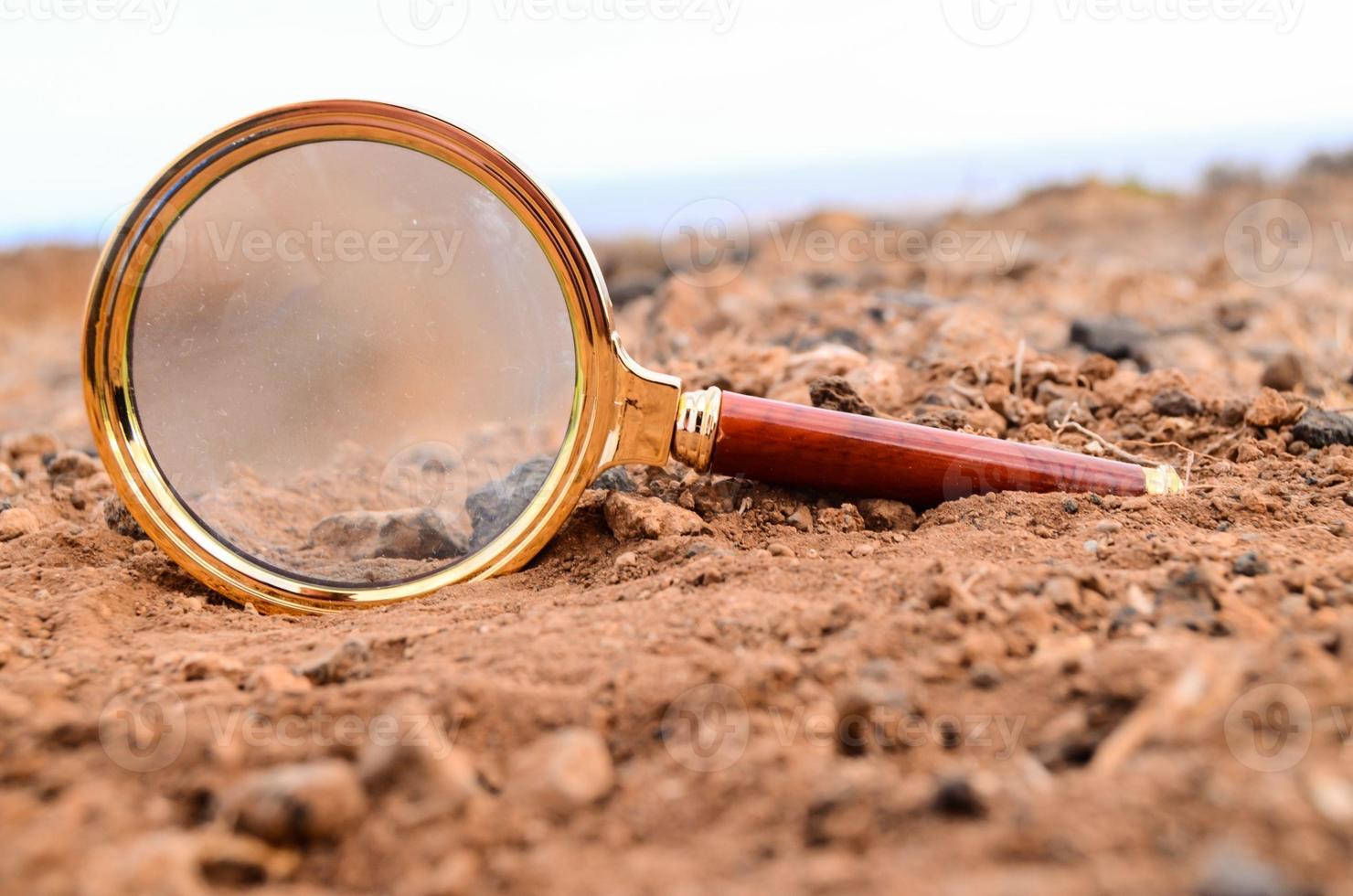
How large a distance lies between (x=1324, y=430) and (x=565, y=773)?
7.59ft

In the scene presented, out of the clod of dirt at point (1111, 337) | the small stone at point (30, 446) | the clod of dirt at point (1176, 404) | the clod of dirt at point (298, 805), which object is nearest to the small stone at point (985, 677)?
the clod of dirt at point (298, 805)

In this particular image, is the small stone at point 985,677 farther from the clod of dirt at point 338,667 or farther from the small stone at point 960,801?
the clod of dirt at point 338,667

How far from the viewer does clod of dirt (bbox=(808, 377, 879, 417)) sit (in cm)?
277

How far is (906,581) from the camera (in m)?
1.84

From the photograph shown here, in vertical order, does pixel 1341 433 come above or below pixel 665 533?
above

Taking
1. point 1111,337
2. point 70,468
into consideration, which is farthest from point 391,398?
point 1111,337

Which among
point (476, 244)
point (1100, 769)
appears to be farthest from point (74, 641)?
point (1100, 769)

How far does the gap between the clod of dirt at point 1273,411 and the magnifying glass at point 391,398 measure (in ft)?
2.00

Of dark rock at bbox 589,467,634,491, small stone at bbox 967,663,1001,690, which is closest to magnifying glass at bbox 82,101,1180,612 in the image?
dark rock at bbox 589,467,634,491

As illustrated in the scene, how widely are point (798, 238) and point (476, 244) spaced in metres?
6.77

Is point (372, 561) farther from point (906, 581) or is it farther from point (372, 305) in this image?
point (906, 581)

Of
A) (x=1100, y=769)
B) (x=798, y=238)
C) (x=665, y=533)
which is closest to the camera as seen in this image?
(x=1100, y=769)

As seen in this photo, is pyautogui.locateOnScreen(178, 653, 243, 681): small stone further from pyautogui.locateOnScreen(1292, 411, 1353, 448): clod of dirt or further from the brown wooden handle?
pyautogui.locateOnScreen(1292, 411, 1353, 448): clod of dirt

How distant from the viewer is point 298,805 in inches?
48.1
